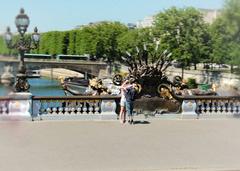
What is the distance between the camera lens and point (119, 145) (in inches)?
553

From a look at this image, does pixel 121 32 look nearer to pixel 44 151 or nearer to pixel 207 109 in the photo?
pixel 207 109

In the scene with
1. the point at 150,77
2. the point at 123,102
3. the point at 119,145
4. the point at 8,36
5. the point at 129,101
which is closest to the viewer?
the point at 119,145

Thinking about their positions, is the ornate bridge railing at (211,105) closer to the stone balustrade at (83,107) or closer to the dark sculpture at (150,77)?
the stone balustrade at (83,107)

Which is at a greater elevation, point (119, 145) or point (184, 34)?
point (184, 34)

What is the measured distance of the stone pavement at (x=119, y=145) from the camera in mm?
11625

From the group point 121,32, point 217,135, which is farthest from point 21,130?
point 121,32

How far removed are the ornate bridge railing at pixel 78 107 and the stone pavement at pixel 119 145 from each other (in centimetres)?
63

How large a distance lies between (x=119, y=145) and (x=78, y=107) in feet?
18.8

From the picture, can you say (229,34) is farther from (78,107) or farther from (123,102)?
(123,102)

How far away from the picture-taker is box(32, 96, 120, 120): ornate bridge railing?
19.2 m

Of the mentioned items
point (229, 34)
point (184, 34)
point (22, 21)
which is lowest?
point (22, 21)

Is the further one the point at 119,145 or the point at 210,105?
the point at 210,105

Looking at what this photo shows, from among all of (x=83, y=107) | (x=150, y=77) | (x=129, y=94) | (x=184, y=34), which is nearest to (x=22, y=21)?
(x=83, y=107)

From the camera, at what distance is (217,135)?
15.9 meters
